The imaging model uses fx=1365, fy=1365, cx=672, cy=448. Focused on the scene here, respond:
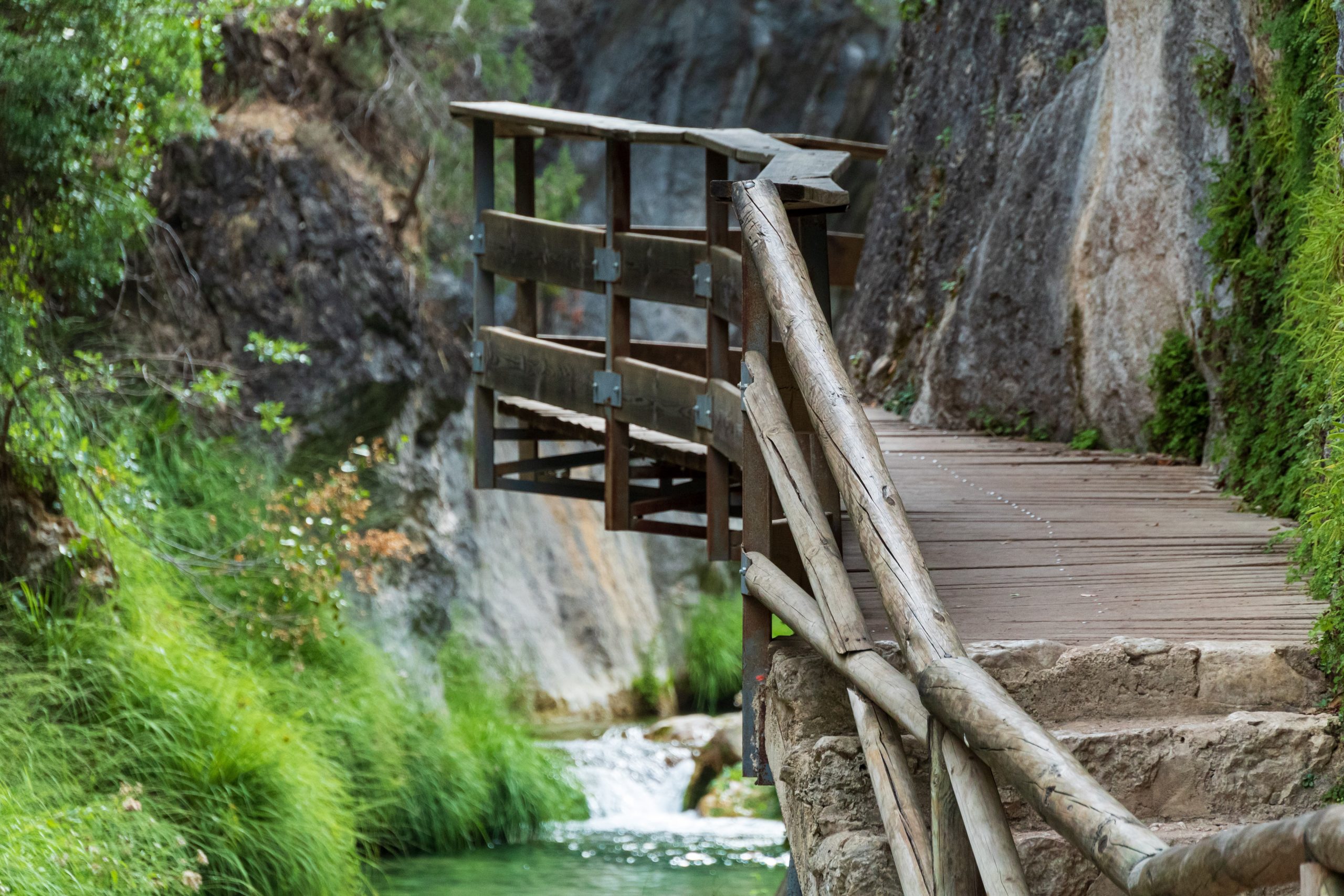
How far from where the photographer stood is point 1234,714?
279cm

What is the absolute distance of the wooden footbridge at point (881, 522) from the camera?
2164 mm

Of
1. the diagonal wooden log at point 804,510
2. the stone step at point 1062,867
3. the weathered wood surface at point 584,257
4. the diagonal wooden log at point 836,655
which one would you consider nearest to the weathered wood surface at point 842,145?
the weathered wood surface at point 584,257

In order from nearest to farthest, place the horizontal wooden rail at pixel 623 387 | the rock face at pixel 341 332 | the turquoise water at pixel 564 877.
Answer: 1. the horizontal wooden rail at pixel 623 387
2. the turquoise water at pixel 564 877
3. the rock face at pixel 341 332

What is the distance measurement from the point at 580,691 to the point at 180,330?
18.3ft

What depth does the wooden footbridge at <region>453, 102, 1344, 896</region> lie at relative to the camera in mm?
2164

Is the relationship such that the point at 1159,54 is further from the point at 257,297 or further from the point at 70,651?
the point at 257,297

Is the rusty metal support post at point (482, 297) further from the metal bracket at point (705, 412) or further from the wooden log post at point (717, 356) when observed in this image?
the metal bracket at point (705, 412)

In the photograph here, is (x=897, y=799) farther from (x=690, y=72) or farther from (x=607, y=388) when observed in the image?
(x=690, y=72)

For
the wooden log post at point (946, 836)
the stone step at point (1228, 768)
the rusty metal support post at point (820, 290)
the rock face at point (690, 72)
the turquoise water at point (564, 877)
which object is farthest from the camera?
the rock face at point (690, 72)

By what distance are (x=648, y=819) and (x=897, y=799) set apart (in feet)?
29.3

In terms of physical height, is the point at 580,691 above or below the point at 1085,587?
below

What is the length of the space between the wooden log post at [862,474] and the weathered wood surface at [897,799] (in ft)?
0.53

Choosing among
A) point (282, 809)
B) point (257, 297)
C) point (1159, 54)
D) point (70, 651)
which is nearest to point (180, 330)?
point (257, 297)

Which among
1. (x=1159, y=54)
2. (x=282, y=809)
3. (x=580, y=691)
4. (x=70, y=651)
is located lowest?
(x=580, y=691)
